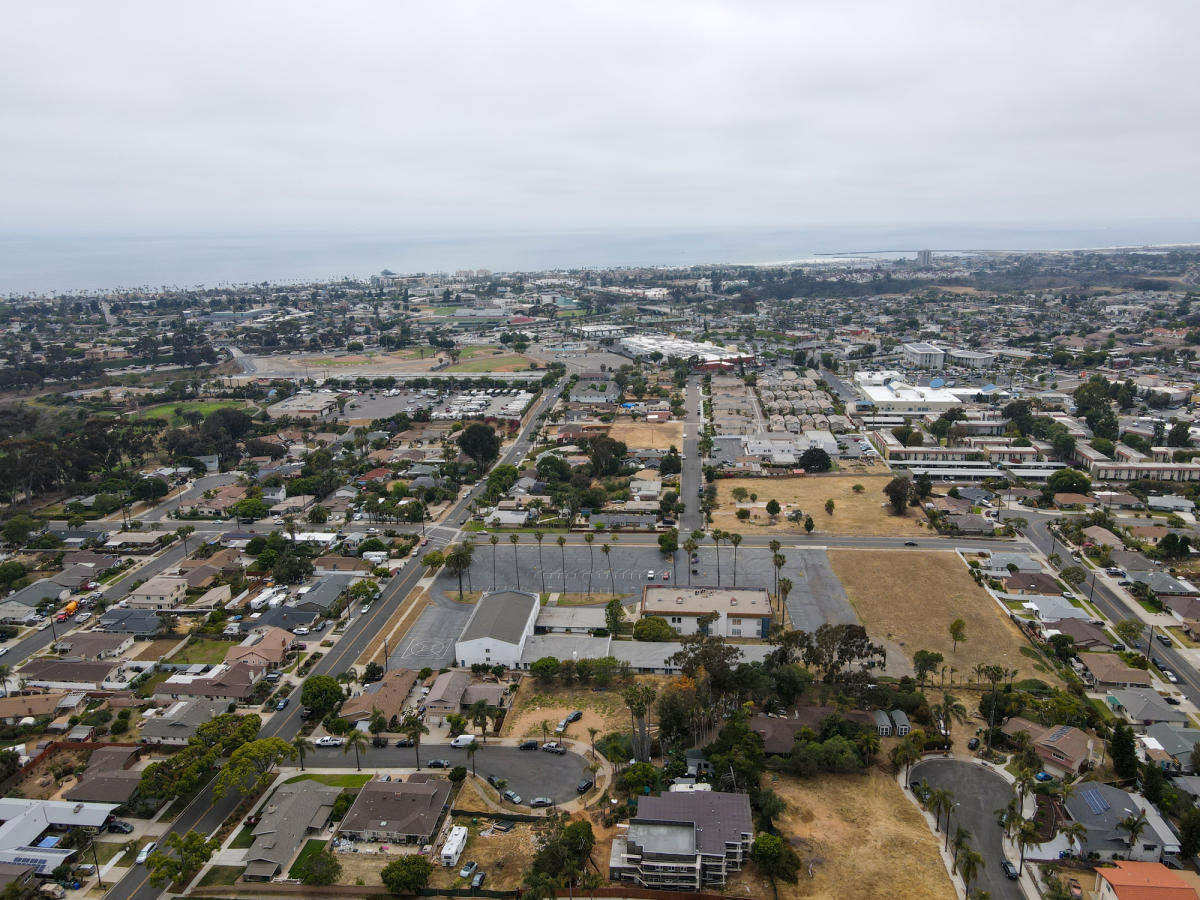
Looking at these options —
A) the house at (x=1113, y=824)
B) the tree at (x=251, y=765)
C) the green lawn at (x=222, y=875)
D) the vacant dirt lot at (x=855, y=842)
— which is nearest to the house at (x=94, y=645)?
the tree at (x=251, y=765)

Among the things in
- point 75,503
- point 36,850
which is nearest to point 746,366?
point 75,503

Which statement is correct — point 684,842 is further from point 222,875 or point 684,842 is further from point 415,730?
point 222,875

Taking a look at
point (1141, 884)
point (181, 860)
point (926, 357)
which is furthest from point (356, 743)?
point (926, 357)

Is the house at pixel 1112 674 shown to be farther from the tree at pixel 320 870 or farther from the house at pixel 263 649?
the house at pixel 263 649

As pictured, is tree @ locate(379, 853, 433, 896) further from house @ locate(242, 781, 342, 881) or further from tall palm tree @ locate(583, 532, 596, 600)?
tall palm tree @ locate(583, 532, 596, 600)

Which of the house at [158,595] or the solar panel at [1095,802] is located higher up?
the house at [158,595]
